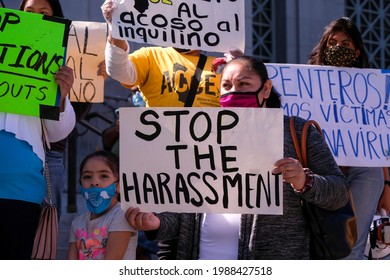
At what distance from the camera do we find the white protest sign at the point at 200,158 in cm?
448

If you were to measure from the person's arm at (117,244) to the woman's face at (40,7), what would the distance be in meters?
1.30

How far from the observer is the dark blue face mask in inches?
185

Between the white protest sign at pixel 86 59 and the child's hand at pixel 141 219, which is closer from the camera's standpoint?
the child's hand at pixel 141 219

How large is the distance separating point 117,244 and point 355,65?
208 cm

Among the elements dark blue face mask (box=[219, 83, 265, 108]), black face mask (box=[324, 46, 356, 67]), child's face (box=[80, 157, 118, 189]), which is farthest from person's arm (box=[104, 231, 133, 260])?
black face mask (box=[324, 46, 356, 67])

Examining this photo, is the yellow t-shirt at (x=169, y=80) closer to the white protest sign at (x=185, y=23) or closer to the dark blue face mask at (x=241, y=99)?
the white protest sign at (x=185, y=23)

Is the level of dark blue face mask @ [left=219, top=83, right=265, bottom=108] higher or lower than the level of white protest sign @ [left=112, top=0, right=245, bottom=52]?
lower

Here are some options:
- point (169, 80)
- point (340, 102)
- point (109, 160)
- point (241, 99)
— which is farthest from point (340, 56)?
point (241, 99)

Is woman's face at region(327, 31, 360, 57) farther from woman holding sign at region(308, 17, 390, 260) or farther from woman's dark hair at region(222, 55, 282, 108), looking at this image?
woman's dark hair at region(222, 55, 282, 108)

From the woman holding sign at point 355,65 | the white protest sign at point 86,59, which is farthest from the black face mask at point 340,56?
the white protest sign at point 86,59

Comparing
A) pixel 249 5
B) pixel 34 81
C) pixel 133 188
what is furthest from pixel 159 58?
pixel 249 5

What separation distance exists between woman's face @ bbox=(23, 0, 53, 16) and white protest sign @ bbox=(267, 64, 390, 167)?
1548mm

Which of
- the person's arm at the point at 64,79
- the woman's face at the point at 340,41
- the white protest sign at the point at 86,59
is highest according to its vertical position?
the woman's face at the point at 340,41

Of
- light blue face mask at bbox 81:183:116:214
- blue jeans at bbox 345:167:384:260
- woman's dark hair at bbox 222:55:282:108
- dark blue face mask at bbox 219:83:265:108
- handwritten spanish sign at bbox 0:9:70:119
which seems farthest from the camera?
blue jeans at bbox 345:167:384:260
